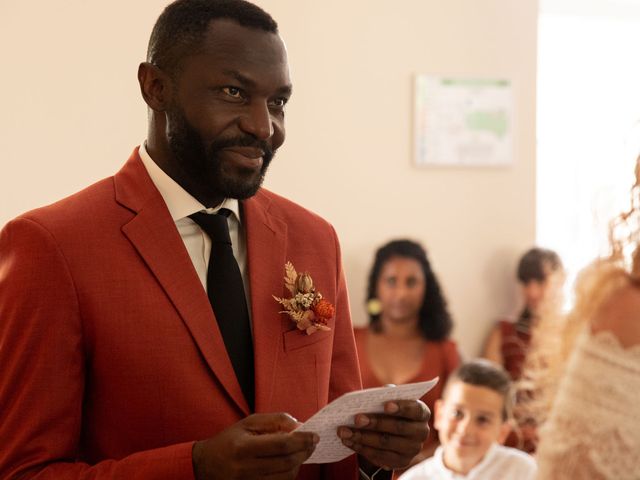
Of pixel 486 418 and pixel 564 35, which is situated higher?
pixel 564 35

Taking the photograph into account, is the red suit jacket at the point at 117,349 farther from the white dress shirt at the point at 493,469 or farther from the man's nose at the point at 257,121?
the white dress shirt at the point at 493,469

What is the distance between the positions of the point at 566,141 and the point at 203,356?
395 cm

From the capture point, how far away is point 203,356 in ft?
5.13

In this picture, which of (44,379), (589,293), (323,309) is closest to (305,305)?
(323,309)

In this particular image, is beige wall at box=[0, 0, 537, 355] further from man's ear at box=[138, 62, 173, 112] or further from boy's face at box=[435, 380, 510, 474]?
man's ear at box=[138, 62, 173, 112]

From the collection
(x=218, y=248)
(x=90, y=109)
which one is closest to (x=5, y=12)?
(x=90, y=109)

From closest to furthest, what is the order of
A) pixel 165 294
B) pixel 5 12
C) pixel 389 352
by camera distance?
1. pixel 165 294
2. pixel 5 12
3. pixel 389 352

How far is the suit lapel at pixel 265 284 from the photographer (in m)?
1.62

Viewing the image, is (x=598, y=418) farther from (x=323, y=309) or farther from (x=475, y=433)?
(x=475, y=433)

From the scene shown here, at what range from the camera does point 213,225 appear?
1.70 metres

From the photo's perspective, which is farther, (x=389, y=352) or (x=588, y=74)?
(x=588, y=74)

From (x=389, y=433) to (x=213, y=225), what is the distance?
20.2 inches

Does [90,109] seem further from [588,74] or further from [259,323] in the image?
[588,74]

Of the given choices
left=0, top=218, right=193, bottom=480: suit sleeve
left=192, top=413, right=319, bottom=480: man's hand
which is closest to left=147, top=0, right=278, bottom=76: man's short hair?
left=0, top=218, right=193, bottom=480: suit sleeve
